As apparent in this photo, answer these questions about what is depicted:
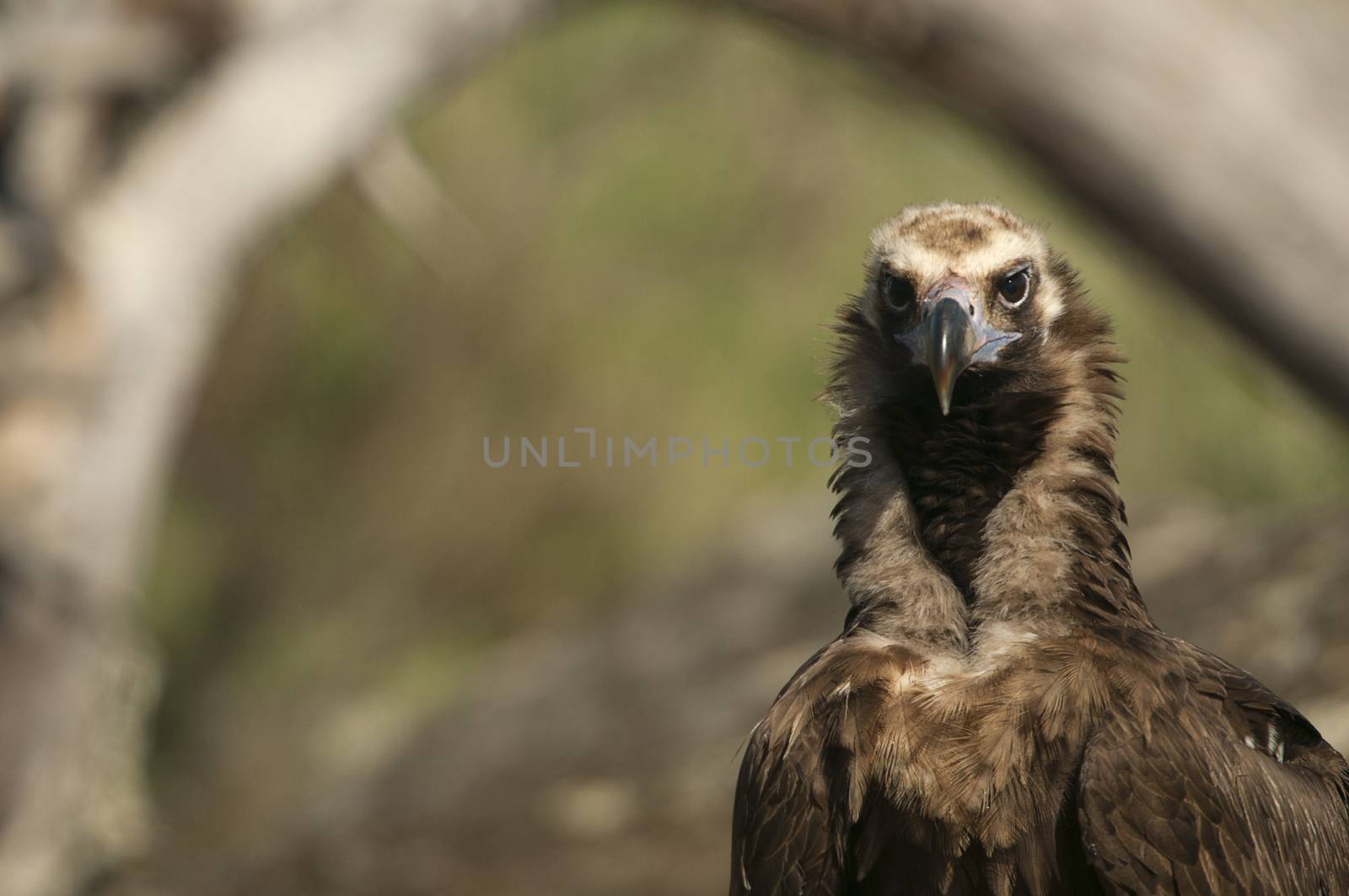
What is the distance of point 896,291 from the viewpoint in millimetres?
2531

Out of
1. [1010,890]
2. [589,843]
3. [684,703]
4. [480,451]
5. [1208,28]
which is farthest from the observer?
[480,451]

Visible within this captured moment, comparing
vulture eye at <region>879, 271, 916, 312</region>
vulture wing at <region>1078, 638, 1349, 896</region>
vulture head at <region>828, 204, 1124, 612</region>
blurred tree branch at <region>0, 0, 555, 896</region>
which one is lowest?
vulture wing at <region>1078, 638, 1349, 896</region>

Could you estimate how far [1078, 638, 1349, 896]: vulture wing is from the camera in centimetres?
213

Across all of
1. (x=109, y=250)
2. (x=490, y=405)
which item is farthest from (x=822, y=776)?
(x=490, y=405)

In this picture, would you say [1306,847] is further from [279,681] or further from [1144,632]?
[279,681]

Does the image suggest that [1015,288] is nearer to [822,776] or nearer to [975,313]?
[975,313]

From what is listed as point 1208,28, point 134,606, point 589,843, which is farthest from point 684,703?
point 1208,28

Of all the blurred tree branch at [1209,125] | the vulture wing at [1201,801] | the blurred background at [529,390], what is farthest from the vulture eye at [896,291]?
the blurred background at [529,390]

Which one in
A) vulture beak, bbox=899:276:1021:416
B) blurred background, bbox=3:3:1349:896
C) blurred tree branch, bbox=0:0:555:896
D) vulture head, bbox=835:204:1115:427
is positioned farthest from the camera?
blurred background, bbox=3:3:1349:896

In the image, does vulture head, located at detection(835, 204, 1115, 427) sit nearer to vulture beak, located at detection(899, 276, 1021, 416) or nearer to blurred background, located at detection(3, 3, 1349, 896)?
vulture beak, located at detection(899, 276, 1021, 416)

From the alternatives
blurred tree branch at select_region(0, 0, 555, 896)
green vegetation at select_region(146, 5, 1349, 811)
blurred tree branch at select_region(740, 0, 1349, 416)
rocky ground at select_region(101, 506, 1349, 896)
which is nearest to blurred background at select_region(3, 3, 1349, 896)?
green vegetation at select_region(146, 5, 1349, 811)

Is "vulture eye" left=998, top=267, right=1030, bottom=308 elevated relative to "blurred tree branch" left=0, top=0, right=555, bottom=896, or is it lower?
lower

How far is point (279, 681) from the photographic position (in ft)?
28.1

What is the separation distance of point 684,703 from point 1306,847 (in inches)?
143
